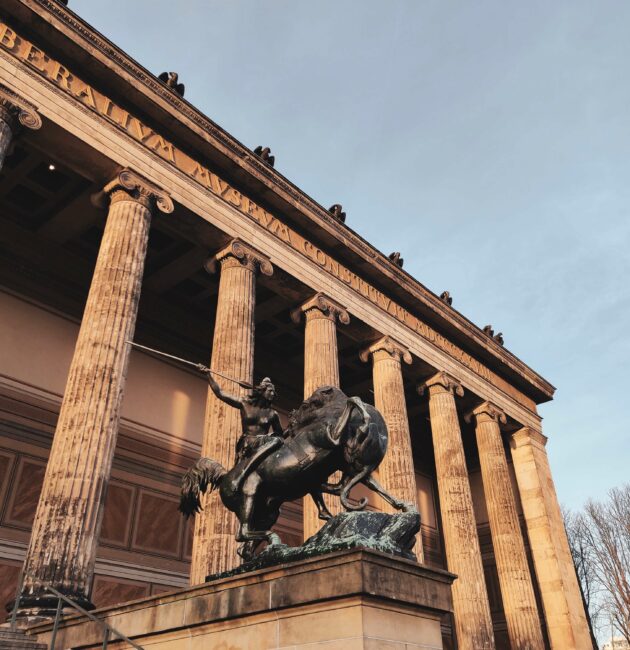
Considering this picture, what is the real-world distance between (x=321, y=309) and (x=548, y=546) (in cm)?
1341

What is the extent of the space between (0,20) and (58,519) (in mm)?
9744

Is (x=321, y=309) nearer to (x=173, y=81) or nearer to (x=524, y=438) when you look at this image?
(x=173, y=81)

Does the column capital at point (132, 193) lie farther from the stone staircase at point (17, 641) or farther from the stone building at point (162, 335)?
the stone staircase at point (17, 641)

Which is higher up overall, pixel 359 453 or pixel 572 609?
pixel 572 609

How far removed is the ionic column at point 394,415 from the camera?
17672 mm

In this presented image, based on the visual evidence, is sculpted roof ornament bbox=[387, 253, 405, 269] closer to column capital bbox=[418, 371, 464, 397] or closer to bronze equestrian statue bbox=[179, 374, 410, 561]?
column capital bbox=[418, 371, 464, 397]

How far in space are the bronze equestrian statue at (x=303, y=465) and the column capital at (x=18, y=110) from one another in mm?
8762

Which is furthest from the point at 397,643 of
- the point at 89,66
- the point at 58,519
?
the point at 89,66

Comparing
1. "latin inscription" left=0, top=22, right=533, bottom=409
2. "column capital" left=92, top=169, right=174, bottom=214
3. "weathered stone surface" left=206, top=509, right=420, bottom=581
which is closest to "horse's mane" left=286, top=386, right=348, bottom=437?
"weathered stone surface" left=206, top=509, right=420, bottom=581

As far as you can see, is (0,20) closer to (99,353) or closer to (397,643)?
(99,353)

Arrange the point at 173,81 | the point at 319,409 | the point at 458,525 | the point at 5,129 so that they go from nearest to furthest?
the point at 319,409
the point at 5,129
the point at 173,81
the point at 458,525

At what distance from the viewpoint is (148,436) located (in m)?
17.9

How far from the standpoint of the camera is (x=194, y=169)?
15602 mm

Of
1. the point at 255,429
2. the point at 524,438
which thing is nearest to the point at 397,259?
the point at 524,438
